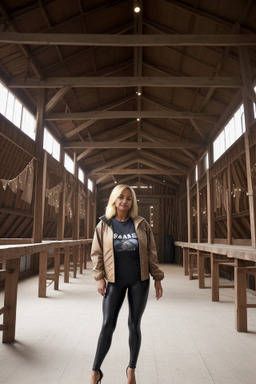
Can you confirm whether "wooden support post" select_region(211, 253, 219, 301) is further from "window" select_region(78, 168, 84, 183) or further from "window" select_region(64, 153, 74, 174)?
"window" select_region(78, 168, 84, 183)

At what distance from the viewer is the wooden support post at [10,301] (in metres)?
3.22

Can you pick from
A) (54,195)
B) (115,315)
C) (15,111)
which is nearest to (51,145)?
(54,195)

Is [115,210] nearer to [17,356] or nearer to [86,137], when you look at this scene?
[17,356]

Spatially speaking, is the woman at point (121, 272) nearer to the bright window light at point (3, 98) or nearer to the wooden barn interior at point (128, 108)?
the wooden barn interior at point (128, 108)

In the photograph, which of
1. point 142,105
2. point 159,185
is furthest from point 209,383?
point 159,185

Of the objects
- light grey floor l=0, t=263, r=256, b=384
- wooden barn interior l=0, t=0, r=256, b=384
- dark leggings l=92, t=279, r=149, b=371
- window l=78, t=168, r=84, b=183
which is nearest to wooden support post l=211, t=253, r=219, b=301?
wooden barn interior l=0, t=0, r=256, b=384

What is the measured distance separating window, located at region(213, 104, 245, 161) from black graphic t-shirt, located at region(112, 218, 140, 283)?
5.36 meters

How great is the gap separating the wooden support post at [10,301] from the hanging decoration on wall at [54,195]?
3798 millimetres

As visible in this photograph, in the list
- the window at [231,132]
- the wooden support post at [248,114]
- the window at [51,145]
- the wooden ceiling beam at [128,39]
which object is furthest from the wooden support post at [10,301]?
the window at [51,145]

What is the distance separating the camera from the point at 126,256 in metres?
2.13

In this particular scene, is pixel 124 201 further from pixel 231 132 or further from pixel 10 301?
pixel 231 132

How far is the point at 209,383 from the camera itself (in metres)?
2.30

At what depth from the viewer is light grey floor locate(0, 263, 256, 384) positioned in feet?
8.02

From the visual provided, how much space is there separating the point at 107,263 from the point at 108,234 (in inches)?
8.0
